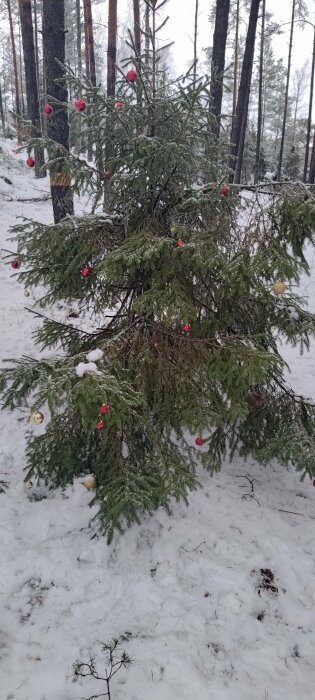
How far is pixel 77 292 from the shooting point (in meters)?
4.14

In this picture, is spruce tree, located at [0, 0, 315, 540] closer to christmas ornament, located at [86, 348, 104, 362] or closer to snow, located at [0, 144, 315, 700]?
christmas ornament, located at [86, 348, 104, 362]

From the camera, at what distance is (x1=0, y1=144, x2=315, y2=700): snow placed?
119 inches

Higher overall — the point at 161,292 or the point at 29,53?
the point at 29,53

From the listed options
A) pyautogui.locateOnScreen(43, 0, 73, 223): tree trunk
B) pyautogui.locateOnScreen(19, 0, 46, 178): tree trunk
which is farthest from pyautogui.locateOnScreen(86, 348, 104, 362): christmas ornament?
pyautogui.locateOnScreen(19, 0, 46, 178): tree trunk

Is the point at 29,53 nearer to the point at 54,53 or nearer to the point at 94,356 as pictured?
the point at 54,53

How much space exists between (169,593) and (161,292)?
2.65 metres

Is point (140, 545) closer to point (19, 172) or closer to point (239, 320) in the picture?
point (239, 320)

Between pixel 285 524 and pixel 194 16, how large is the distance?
99.3 ft

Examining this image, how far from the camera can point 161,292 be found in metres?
3.42

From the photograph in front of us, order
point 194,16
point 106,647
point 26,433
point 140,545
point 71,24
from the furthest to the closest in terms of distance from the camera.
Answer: point 71,24, point 194,16, point 26,433, point 140,545, point 106,647

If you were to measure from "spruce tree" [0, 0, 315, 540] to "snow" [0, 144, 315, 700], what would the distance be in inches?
20.9

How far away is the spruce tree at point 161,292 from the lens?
3264 mm

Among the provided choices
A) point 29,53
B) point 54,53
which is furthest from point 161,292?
point 29,53

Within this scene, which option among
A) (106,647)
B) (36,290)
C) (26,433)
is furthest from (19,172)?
(106,647)
